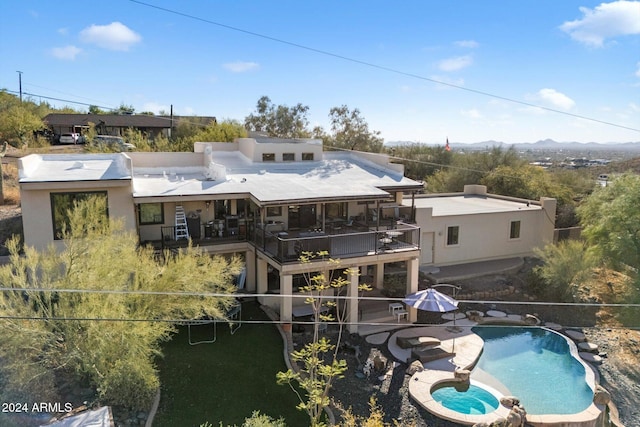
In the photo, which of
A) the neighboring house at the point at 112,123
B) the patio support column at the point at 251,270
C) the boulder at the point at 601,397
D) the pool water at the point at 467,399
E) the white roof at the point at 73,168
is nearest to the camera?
the pool water at the point at 467,399

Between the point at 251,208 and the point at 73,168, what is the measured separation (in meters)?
7.70

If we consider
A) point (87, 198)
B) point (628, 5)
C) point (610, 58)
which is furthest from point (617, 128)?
point (87, 198)

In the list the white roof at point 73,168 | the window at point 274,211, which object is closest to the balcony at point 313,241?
the window at point 274,211

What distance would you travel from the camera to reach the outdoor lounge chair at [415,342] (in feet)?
54.5

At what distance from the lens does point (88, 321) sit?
36.8 feet

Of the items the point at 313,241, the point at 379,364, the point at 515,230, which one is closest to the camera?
the point at 379,364

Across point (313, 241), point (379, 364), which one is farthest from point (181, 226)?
point (379, 364)

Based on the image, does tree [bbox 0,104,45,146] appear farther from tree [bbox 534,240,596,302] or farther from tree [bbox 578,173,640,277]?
tree [bbox 578,173,640,277]

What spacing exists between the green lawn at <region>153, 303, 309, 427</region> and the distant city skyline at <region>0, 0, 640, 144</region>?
11675 mm

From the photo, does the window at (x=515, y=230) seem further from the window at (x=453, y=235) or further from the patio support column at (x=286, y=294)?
the patio support column at (x=286, y=294)

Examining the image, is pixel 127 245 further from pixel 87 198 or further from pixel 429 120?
pixel 429 120

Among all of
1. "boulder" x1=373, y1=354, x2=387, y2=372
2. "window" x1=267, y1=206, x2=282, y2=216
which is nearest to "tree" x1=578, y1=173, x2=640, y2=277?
"boulder" x1=373, y1=354, x2=387, y2=372

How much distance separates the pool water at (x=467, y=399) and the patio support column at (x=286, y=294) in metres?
5.97

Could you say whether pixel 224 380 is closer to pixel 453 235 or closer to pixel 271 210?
pixel 271 210
